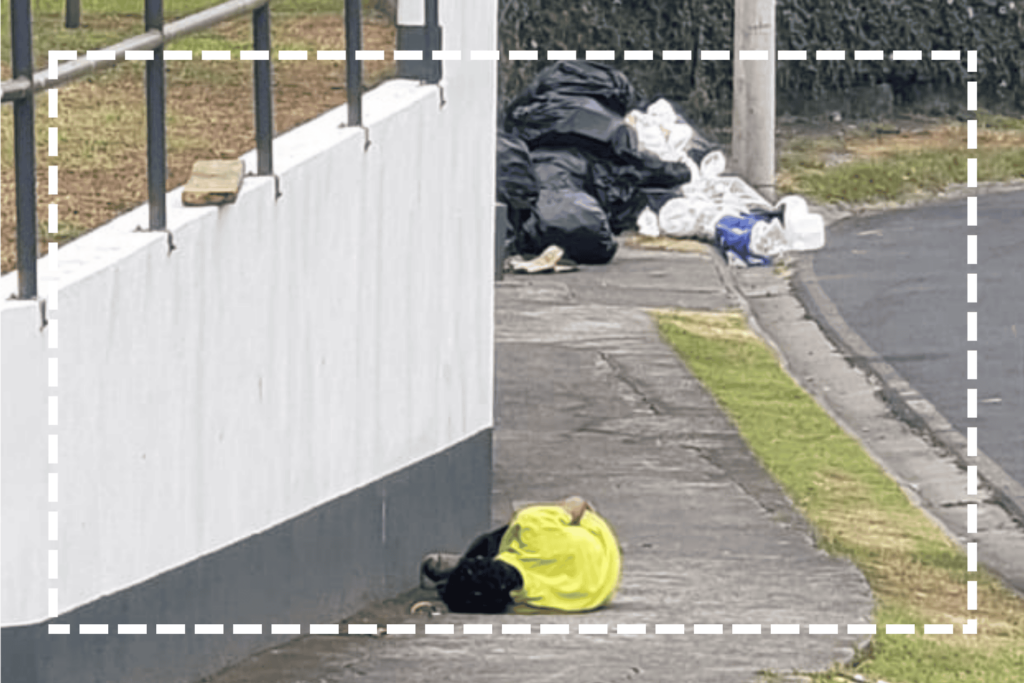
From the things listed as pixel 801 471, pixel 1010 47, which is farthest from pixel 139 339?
pixel 1010 47

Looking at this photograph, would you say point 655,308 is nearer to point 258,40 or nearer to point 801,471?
point 801,471

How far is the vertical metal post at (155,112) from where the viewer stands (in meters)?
7.77

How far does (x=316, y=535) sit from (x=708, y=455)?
4246mm

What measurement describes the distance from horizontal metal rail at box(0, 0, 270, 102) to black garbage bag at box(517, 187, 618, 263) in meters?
10.5

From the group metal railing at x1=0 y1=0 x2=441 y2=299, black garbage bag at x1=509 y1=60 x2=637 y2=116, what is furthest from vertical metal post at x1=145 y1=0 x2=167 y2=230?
black garbage bag at x1=509 y1=60 x2=637 y2=116

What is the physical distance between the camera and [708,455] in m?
12.7

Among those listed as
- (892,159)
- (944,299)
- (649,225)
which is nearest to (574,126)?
(649,225)

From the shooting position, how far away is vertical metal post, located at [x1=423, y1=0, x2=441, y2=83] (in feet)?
31.6

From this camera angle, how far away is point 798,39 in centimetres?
2577

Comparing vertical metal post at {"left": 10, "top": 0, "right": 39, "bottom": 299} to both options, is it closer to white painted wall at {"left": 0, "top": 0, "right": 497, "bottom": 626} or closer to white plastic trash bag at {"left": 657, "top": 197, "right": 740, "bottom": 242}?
white painted wall at {"left": 0, "top": 0, "right": 497, "bottom": 626}

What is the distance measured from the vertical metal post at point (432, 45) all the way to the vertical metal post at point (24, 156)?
2.77 meters

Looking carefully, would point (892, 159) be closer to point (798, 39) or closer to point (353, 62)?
point (798, 39)

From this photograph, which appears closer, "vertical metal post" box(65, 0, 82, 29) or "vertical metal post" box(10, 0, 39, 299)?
"vertical metal post" box(10, 0, 39, 299)

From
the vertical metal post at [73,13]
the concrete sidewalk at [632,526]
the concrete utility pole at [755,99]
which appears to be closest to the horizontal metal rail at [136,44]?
the vertical metal post at [73,13]
